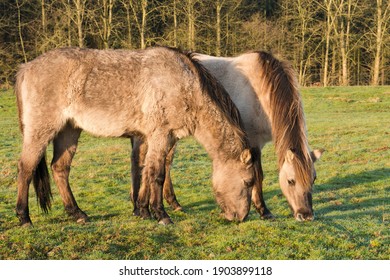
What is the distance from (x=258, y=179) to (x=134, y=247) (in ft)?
8.46

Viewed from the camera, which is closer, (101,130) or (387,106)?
(101,130)

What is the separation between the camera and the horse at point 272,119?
7.18 m

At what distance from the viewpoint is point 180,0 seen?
115ft

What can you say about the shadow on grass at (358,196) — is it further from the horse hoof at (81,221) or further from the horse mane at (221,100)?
the horse hoof at (81,221)

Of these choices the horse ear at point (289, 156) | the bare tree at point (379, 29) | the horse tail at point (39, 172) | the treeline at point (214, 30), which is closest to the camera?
the horse ear at point (289, 156)

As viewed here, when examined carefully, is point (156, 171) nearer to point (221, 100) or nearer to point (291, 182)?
point (221, 100)

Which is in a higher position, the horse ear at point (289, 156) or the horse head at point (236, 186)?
the horse ear at point (289, 156)

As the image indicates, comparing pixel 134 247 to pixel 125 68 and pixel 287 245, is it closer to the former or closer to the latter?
pixel 287 245

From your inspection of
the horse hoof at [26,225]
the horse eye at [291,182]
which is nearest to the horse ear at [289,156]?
the horse eye at [291,182]

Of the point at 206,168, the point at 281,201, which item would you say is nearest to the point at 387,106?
the point at 206,168

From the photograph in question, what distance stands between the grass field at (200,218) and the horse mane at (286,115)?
2.93 feet

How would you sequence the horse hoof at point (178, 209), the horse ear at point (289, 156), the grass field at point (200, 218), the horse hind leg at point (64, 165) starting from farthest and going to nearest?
the horse hoof at point (178, 209) → the horse hind leg at point (64, 165) → the horse ear at point (289, 156) → the grass field at point (200, 218)

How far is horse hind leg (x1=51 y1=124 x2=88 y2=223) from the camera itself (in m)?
7.89

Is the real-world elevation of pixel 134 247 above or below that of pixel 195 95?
below
